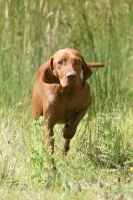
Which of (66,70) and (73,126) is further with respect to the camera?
(73,126)

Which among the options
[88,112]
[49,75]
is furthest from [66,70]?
[88,112]

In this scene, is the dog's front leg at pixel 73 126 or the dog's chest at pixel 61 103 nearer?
the dog's chest at pixel 61 103

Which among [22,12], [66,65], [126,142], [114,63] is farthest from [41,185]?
[22,12]

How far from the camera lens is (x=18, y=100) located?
7.27 m

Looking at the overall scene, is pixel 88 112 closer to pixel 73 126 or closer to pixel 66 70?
pixel 73 126

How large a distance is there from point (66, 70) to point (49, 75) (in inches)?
14.5

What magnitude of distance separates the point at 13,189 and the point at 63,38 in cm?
349

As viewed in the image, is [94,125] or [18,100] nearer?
[94,125]

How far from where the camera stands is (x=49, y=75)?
5516 millimetres

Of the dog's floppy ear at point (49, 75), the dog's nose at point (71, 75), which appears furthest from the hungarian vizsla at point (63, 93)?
the dog's nose at point (71, 75)

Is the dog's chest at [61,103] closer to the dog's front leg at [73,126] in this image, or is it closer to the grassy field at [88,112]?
the dog's front leg at [73,126]

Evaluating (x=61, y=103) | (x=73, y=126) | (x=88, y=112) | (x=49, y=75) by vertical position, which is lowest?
(x=88, y=112)

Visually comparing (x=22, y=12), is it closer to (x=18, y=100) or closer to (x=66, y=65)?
(x=18, y=100)

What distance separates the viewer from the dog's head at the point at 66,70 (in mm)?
5113
